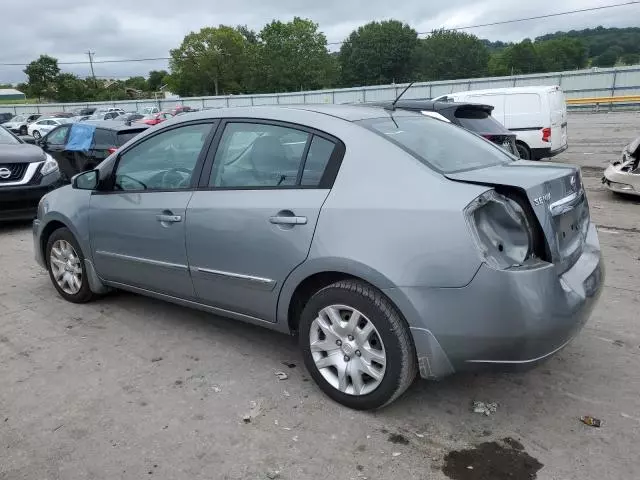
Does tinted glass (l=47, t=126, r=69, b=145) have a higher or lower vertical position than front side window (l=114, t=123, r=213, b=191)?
lower

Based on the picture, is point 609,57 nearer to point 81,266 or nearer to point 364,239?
point 81,266

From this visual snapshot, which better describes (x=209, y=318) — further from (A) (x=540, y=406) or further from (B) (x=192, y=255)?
(A) (x=540, y=406)

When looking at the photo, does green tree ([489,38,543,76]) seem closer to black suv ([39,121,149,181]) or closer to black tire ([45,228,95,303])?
black suv ([39,121,149,181])

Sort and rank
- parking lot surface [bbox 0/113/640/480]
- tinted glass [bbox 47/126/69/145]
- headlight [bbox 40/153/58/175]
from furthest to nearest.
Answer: tinted glass [bbox 47/126/69/145], headlight [bbox 40/153/58/175], parking lot surface [bbox 0/113/640/480]

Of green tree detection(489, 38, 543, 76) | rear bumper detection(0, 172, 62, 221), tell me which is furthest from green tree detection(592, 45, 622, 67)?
rear bumper detection(0, 172, 62, 221)

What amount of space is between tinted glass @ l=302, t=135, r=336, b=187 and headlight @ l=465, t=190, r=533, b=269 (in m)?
0.89

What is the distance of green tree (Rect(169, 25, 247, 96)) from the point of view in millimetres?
87125

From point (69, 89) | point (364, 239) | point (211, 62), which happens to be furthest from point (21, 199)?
point (211, 62)

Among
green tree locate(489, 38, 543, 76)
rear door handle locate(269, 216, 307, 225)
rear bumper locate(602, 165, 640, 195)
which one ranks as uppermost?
green tree locate(489, 38, 543, 76)

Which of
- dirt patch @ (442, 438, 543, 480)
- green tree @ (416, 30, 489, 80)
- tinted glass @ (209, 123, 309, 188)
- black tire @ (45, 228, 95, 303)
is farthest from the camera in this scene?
green tree @ (416, 30, 489, 80)

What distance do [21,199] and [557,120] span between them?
1064 cm

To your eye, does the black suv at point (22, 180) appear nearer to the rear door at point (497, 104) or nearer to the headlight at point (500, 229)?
the headlight at point (500, 229)

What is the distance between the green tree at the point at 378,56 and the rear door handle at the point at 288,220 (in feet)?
284

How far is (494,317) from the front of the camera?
8.39 ft
